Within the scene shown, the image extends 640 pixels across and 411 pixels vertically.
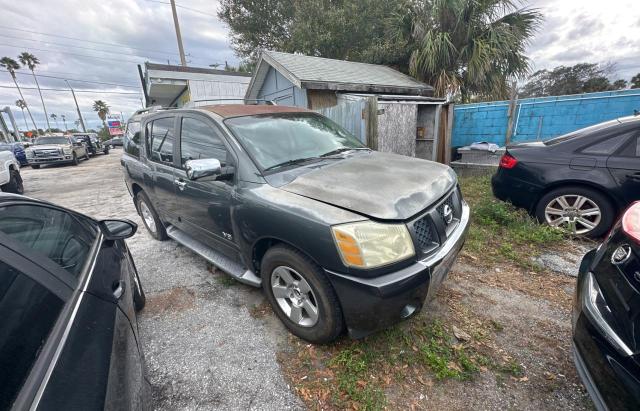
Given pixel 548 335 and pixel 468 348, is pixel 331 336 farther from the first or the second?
pixel 548 335

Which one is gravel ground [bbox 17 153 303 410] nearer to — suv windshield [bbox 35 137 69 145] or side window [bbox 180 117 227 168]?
side window [bbox 180 117 227 168]

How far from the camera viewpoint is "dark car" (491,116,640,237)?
10.4ft

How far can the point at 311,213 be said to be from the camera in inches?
71.1

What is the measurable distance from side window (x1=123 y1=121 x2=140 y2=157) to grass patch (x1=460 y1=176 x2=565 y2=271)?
4561 mm

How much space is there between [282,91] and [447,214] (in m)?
9.47

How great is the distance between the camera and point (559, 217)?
12.0ft

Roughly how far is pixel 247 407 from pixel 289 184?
1479 millimetres

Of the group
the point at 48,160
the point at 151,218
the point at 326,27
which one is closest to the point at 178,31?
the point at 326,27

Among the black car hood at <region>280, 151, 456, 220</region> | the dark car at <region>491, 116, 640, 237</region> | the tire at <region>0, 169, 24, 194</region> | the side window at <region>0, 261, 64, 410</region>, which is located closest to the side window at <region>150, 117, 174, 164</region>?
the black car hood at <region>280, 151, 456, 220</region>

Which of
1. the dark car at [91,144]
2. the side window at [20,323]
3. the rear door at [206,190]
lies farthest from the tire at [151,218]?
the dark car at [91,144]

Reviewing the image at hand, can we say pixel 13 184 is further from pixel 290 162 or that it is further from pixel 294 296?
pixel 294 296

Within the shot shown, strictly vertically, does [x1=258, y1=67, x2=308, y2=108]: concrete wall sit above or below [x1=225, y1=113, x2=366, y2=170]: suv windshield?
above

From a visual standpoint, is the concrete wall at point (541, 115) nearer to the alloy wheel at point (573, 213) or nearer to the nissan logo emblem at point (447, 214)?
the alloy wheel at point (573, 213)

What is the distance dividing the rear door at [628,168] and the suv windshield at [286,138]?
9.47 feet
